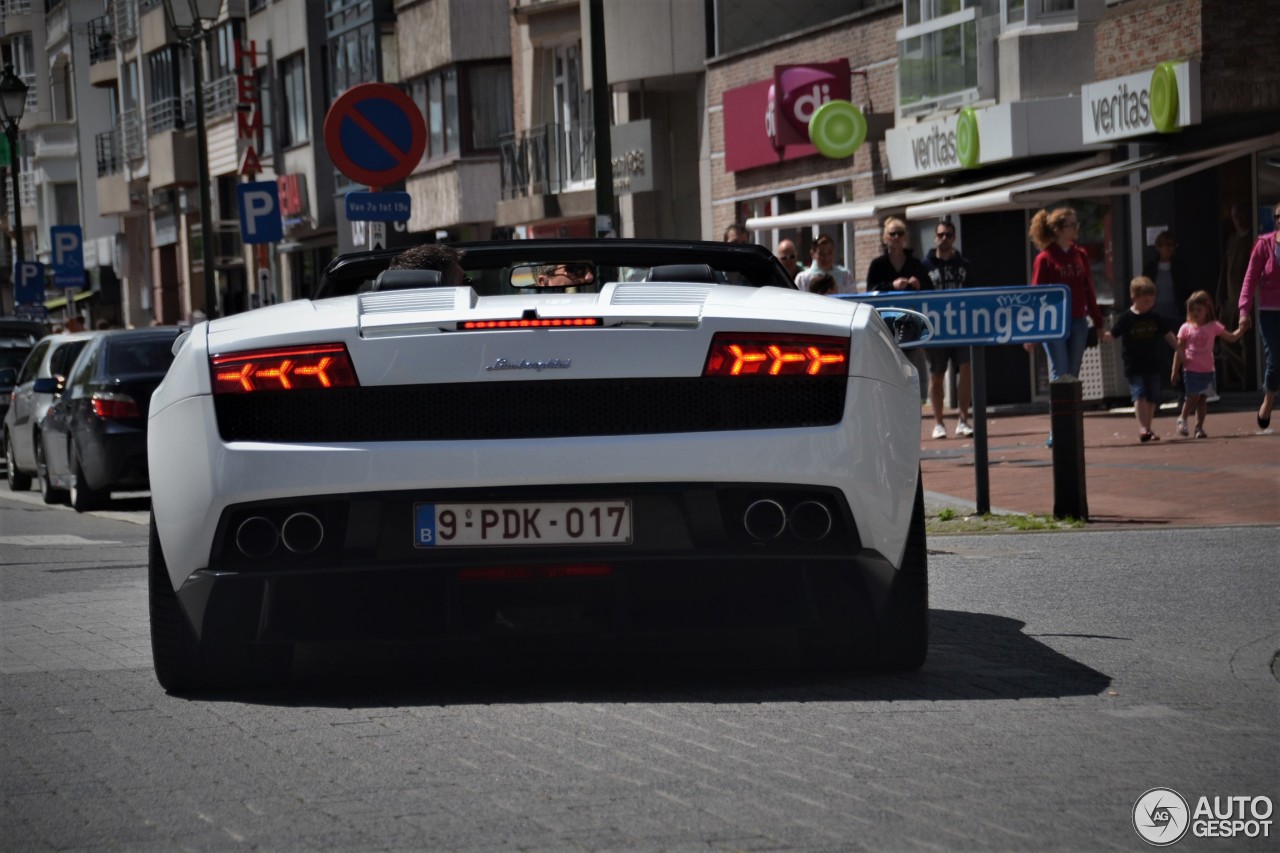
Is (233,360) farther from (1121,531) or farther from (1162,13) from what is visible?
(1162,13)

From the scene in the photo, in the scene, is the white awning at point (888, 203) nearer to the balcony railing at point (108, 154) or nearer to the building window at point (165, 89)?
the building window at point (165, 89)

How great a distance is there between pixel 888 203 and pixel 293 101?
2950 cm

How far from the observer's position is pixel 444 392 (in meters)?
5.88

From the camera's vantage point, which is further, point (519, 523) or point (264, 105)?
point (264, 105)

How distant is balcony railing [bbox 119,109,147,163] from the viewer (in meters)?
68.2

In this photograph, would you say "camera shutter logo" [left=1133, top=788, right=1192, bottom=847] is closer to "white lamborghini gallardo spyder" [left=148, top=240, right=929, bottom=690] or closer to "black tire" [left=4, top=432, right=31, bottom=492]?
"white lamborghini gallardo spyder" [left=148, top=240, right=929, bottom=690]

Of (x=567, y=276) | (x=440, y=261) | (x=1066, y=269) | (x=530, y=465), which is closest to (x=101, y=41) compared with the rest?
(x=1066, y=269)

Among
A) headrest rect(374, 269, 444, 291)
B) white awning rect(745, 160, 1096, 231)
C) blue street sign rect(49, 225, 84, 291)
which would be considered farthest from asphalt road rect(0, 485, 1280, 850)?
blue street sign rect(49, 225, 84, 291)

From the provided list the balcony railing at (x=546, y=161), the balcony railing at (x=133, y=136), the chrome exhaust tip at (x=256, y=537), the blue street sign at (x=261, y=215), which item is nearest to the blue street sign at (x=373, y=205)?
the blue street sign at (x=261, y=215)

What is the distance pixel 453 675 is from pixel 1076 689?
1.80 metres

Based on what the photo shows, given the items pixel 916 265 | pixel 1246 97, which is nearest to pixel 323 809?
pixel 916 265

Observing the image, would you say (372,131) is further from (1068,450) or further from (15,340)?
(15,340)

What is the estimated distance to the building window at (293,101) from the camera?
51812 millimetres

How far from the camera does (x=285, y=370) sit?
5.88 metres
